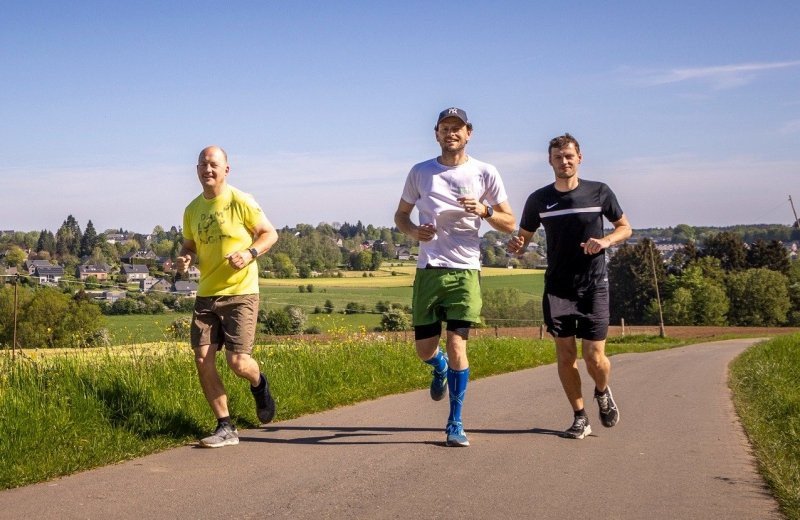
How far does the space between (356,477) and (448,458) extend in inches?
33.4

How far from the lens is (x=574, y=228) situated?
24.1 ft

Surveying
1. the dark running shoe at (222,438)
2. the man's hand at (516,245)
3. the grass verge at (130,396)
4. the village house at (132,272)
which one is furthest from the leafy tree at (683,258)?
the dark running shoe at (222,438)

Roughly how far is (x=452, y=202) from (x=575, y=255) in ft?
3.25

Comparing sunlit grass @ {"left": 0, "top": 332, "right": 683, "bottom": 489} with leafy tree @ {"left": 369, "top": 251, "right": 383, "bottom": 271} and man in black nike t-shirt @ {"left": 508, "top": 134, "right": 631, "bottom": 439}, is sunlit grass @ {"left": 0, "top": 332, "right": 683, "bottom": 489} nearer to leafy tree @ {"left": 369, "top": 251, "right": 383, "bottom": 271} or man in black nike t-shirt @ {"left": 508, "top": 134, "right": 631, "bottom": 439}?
man in black nike t-shirt @ {"left": 508, "top": 134, "right": 631, "bottom": 439}

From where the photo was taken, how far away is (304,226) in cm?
9006

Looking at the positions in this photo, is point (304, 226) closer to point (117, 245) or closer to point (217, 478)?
point (117, 245)

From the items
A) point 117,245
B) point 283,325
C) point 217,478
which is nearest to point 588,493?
point 217,478

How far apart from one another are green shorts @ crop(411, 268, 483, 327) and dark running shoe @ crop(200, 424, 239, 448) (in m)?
1.54

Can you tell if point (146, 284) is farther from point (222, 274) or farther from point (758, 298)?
point (758, 298)

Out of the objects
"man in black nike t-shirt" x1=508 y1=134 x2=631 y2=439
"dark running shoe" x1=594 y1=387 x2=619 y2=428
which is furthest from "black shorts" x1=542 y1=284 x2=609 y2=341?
"dark running shoe" x1=594 y1=387 x2=619 y2=428

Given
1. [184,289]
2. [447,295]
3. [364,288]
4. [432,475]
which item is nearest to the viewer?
[432,475]

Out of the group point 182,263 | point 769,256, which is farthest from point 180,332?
point 769,256

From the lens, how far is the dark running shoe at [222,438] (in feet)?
22.3

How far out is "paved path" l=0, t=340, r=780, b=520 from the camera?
16.7ft
